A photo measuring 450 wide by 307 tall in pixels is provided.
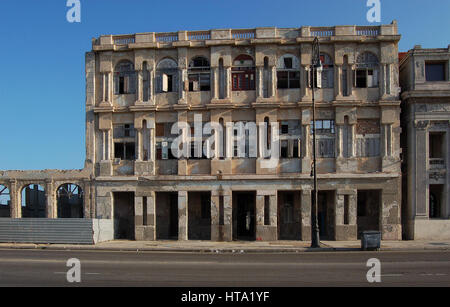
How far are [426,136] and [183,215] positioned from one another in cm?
1662

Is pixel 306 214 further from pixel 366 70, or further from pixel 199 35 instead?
pixel 199 35

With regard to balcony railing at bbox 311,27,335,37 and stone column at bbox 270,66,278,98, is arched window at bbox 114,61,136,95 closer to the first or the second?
stone column at bbox 270,66,278,98

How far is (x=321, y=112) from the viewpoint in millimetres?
27391

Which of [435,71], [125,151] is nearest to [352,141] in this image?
[435,71]

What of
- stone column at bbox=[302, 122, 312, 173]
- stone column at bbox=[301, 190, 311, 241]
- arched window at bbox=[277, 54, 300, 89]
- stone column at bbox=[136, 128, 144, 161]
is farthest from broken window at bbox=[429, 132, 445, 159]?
stone column at bbox=[136, 128, 144, 161]

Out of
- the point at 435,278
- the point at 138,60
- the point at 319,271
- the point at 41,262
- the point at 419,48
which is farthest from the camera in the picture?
the point at 138,60

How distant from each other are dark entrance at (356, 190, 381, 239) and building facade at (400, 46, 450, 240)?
1.97 metres

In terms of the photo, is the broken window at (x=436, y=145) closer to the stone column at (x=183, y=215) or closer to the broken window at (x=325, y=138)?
the broken window at (x=325, y=138)

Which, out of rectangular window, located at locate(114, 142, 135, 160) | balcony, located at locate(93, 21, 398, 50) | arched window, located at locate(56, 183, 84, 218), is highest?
balcony, located at locate(93, 21, 398, 50)

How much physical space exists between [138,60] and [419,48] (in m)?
18.8

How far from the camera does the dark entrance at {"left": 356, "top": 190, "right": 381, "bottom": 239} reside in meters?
28.4

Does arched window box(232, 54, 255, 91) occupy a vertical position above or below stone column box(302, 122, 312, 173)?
above
